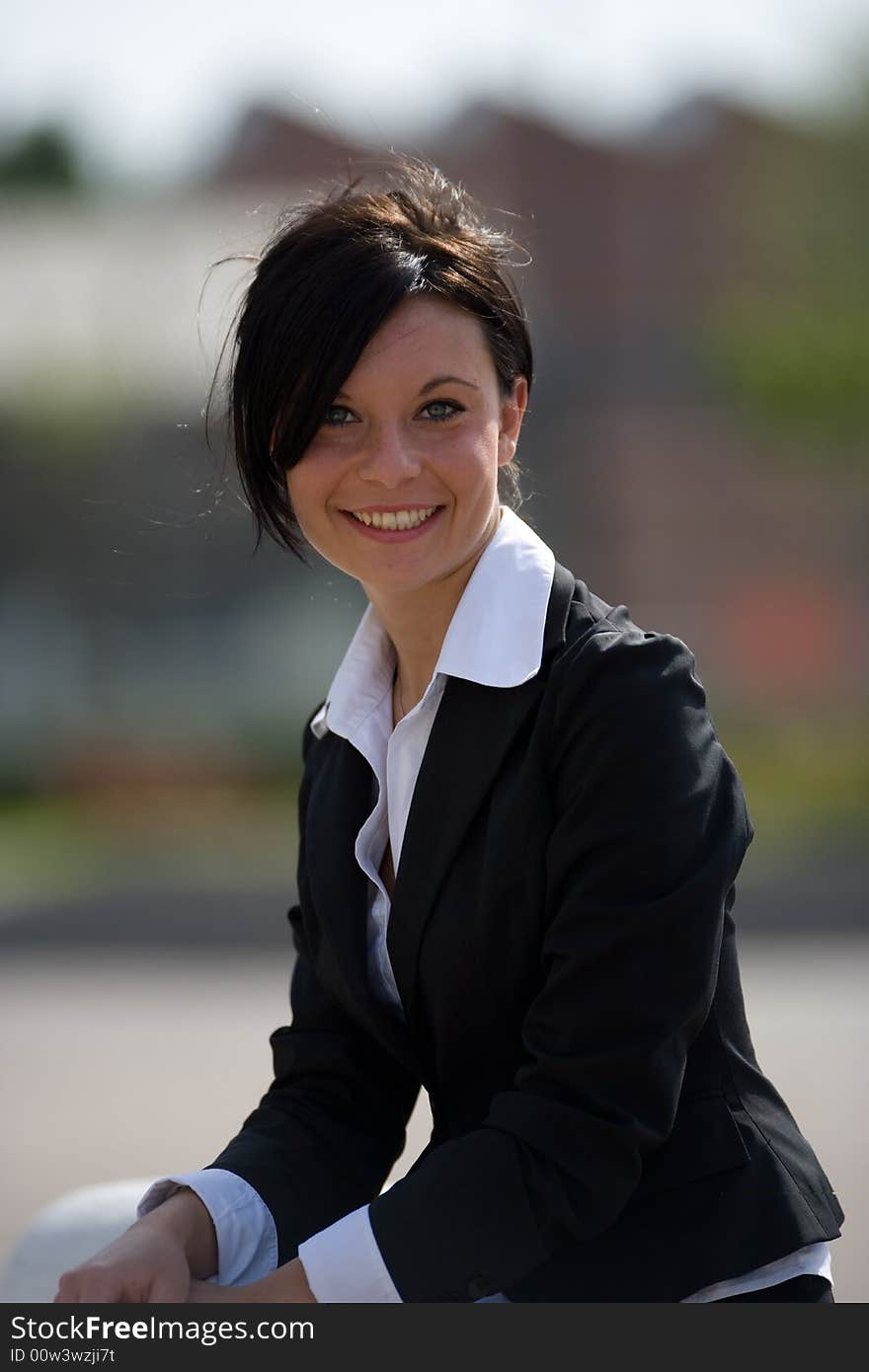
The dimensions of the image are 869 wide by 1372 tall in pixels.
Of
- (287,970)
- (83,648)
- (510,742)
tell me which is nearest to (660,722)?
(510,742)

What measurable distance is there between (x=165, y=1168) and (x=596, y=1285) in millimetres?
3028

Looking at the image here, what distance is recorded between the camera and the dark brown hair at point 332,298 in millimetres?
1829

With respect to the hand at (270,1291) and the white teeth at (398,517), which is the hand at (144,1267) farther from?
→ the white teeth at (398,517)

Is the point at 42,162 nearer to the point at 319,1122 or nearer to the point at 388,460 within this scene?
the point at 388,460

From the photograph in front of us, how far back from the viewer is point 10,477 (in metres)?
15.8

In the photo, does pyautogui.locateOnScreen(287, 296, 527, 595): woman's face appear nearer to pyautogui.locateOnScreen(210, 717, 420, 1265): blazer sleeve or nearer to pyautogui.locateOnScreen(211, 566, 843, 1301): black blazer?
pyautogui.locateOnScreen(211, 566, 843, 1301): black blazer

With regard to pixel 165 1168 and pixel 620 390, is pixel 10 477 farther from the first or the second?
pixel 165 1168

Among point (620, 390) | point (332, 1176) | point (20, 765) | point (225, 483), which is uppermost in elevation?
point (620, 390)

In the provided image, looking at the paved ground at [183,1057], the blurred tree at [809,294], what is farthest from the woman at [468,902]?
the blurred tree at [809,294]

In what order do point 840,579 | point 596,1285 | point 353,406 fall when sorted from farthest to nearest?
1. point 840,579
2. point 353,406
3. point 596,1285

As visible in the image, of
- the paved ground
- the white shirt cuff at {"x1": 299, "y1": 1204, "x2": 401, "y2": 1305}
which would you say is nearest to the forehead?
the white shirt cuff at {"x1": 299, "y1": 1204, "x2": 401, "y2": 1305}

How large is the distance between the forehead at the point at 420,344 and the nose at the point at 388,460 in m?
0.07

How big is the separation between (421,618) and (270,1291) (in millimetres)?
823

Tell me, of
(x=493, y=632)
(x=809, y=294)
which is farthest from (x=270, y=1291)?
(x=809, y=294)
